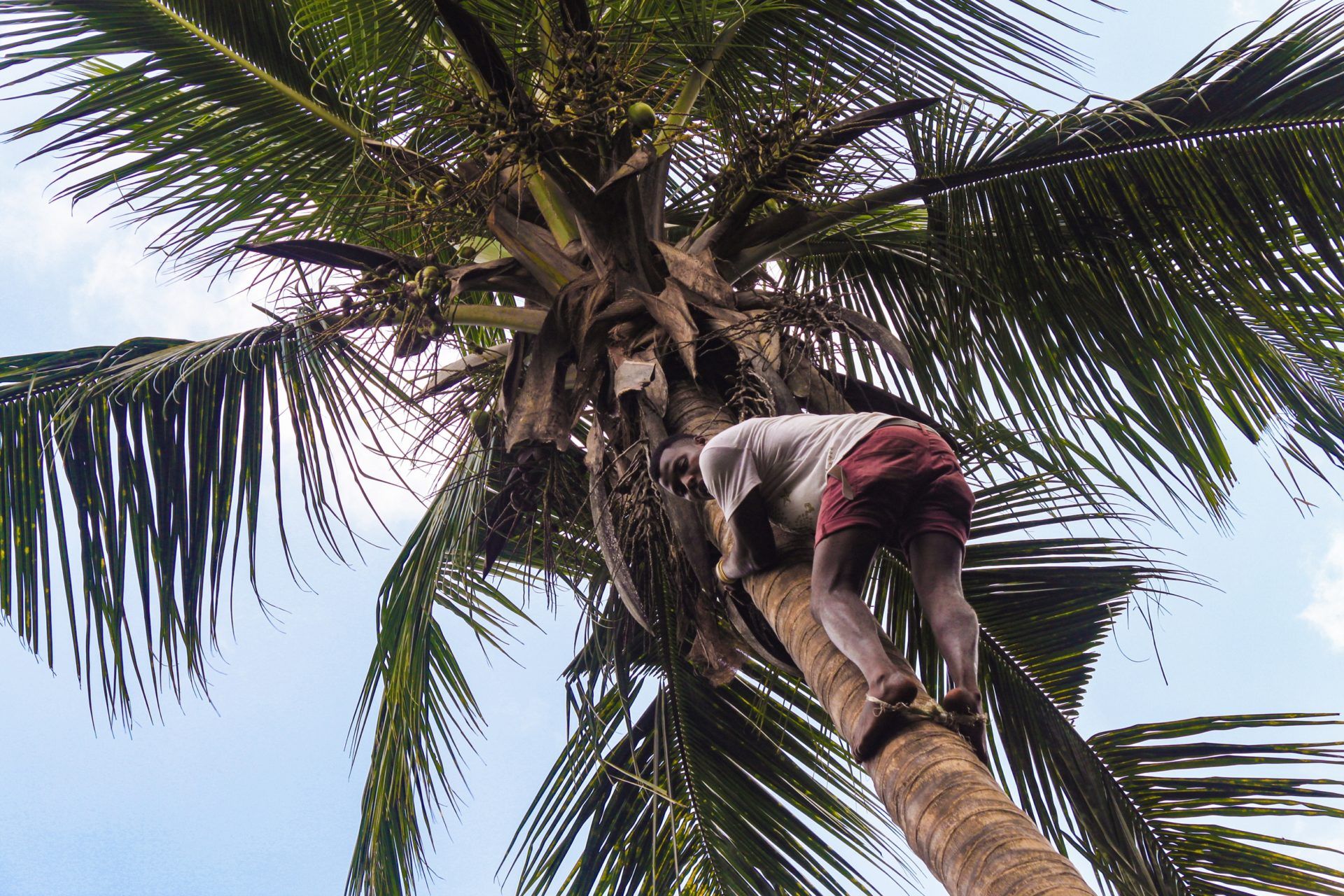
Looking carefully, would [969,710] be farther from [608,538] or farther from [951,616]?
[608,538]

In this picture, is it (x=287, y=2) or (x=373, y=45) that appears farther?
(x=287, y=2)

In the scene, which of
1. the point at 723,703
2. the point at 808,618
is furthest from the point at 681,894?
the point at 808,618

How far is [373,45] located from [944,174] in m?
1.81

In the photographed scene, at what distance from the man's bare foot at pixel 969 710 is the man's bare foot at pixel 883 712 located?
0.12m

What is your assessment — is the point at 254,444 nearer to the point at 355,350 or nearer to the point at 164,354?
the point at 164,354

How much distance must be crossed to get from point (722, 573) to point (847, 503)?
433 millimetres

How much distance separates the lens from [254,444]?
3811 mm

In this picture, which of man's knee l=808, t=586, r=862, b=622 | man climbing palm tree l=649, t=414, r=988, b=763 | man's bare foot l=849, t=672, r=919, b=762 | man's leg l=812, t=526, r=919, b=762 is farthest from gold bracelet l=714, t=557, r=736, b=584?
man's bare foot l=849, t=672, r=919, b=762

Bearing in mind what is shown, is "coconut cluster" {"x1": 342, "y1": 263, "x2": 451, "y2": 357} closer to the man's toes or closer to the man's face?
the man's face

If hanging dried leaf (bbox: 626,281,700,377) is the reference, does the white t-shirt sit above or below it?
below

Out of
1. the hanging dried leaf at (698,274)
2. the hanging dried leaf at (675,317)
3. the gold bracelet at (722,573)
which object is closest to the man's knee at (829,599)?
the gold bracelet at (722,573)

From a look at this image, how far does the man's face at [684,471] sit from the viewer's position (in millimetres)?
2592

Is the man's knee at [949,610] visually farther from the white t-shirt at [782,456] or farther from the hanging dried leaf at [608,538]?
the hanging dried leaf at [608,538]

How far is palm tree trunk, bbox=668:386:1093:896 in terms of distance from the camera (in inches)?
65.8
